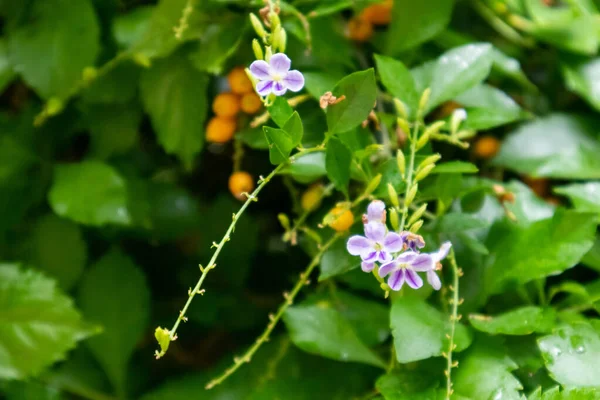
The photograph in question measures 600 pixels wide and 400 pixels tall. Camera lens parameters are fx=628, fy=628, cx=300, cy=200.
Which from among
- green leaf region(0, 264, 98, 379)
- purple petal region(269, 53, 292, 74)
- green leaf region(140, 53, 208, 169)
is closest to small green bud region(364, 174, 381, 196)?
purple petal region(269, 53, 292, 74)

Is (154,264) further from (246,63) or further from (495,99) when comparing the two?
(495,99)

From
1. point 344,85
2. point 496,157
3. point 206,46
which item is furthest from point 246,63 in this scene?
point 496,157

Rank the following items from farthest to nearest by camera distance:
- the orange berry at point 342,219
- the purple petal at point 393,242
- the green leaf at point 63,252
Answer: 1. the green leaf at point 63,252
2. the orange berry at point 342,219
3. the purple petal at point 393,242

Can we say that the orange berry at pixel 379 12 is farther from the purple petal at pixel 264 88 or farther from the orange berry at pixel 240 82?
the purple petal at pixel 264 88

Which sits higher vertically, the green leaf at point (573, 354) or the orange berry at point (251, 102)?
the orange berry at point (251, 102)

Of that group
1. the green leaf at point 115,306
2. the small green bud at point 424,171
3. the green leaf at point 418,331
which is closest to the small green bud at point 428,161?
the small green bud at point 424,171

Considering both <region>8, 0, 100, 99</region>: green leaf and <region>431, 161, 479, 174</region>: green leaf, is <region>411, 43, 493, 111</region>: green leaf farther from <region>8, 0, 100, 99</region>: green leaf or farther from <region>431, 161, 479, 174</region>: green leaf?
<region>8, 0, 100, 99</region>: green leaf
